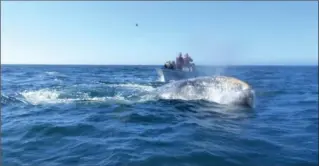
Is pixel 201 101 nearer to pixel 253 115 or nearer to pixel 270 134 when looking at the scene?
pixel 253 115

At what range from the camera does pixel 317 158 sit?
7414 mm

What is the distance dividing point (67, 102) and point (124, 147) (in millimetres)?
8608

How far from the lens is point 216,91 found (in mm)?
14938

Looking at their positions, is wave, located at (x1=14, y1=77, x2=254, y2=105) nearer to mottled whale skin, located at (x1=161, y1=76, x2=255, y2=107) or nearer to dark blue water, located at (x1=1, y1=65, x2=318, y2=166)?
mottled whale skin, located at (x1=161, y1=76, x2=255, y2=107)

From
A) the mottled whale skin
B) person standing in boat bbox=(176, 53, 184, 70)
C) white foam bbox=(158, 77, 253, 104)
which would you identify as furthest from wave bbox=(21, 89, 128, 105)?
person standing in boat bbox=(176, 53, 184, 70)

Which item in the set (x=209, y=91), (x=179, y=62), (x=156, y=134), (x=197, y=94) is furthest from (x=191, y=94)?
(x=179, y=62)

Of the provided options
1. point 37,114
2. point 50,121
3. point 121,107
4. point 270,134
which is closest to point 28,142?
point 50,121

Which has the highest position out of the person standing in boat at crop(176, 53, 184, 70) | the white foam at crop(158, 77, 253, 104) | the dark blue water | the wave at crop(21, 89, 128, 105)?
the person standing in boat at crop(176, 53, 184, 70)

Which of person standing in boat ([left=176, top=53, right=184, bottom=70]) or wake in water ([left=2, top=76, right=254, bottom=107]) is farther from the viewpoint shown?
person standing in boat ([left=176, top=53, right=184, bottom=70])

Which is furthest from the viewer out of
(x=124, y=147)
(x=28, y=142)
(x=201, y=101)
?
(x=201, y=101)

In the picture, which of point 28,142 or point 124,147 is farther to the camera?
point 28,142

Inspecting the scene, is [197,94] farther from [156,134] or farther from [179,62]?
[179,62]

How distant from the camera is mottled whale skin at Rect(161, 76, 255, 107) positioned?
14.0 m

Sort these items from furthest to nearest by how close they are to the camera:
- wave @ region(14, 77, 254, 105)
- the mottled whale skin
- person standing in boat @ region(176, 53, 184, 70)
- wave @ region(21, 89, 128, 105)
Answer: person standing in boat @ region(176, 53, 184, 70)
wave @ region(21, 89, 128, 105)
wave @ region(14, 77, 254, 105)
the mottled whale skin
